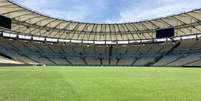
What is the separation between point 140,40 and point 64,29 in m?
20.2

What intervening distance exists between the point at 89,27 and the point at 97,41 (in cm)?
1244

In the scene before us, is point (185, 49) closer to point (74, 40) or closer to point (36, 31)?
point (74, 40)

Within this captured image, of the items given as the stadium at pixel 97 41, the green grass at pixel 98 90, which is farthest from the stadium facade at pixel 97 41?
the green grass at pixel 98 90

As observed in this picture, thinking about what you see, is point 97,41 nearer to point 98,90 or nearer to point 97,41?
point 97,41

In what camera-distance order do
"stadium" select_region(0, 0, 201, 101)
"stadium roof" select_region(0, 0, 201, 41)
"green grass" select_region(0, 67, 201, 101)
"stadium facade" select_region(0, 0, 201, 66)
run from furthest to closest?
1. "stadium facade" select_region(0, 0, 201, 66)
2. "stadium" select_region(0, 0, 201, 101)
3. "stadium roof" select_region(0, 0, 201, 41)
4. "green grass" select_region(0, 67, 201, 101)

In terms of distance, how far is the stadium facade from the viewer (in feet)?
192

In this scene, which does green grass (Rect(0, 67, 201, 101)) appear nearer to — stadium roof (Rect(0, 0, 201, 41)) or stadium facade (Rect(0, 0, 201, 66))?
stadium roof (Rect(0, 0, 201, 41))

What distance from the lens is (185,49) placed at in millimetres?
66938

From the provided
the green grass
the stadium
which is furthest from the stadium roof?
the green grass

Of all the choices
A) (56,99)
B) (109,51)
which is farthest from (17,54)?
(56,99)

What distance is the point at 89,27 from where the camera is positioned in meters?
69.4

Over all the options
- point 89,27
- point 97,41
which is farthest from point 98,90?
point 97,41

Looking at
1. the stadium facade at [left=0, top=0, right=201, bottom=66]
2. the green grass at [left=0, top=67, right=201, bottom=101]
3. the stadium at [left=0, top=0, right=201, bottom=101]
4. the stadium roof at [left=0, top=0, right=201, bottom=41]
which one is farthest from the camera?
the stadium facade at [left=0, top=0, right=201, bottom=66]

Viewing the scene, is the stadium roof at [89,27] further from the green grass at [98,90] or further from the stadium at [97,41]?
the green grass at [98,90]
